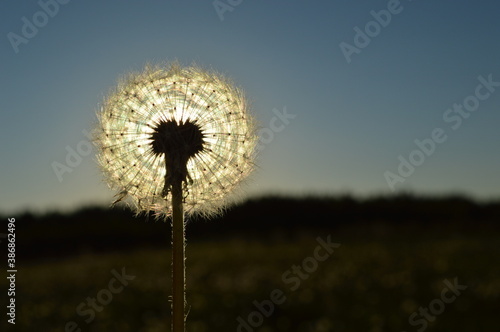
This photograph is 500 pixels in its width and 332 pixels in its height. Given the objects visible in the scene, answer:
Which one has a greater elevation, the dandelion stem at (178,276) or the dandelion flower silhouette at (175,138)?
the dandelion flower silhouette at (175,138)

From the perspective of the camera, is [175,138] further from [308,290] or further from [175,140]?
[308,290]

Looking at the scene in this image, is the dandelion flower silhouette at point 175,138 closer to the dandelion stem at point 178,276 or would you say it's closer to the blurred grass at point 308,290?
the dandelion stem at point 178,276

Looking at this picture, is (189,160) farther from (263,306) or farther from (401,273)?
(401,273)

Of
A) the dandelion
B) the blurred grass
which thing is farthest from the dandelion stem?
the blurred grass

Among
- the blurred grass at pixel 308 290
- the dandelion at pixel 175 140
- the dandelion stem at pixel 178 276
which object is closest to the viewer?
the dandelion stem at pixel 178 276

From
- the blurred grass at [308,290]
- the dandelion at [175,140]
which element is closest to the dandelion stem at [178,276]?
the dandelion at [175,140]

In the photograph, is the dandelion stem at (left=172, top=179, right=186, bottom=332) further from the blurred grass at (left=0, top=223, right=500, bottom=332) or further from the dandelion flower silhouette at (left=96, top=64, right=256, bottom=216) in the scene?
the blurred grass at (left=0, top=223, right=500, bottom=332)

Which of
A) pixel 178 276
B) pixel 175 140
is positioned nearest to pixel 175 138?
pixel 175 140

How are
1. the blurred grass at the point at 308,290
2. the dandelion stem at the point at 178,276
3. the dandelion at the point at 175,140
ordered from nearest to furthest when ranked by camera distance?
the dandelion stem at the point at 178,276 < the dandelion at the point at 175,140 < the blurred grass at the point at 308,290
